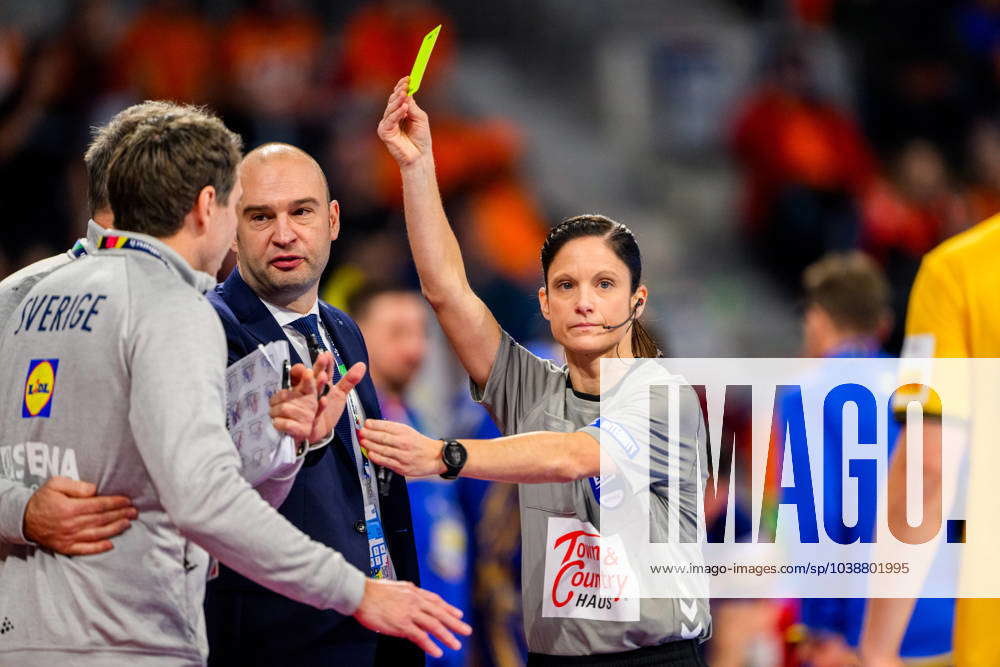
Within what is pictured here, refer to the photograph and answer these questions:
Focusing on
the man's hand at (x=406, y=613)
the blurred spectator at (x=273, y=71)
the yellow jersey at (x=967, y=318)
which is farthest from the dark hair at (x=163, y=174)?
the blurred spectator at (x=273, y=71)

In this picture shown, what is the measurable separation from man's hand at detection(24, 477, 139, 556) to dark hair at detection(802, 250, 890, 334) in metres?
3.41

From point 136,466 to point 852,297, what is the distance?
11.1ft

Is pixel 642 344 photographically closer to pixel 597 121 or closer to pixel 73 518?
pixel 73 518

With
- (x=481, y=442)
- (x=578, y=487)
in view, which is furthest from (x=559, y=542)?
(x=481, y=442)

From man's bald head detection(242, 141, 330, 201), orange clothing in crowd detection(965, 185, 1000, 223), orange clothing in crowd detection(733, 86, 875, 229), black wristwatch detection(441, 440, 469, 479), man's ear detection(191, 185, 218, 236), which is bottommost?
black wristwatch detection(441, 440, 469, 479)

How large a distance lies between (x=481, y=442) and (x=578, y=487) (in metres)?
0.39

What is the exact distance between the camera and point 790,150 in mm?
9078

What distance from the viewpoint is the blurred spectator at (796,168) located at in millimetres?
8805

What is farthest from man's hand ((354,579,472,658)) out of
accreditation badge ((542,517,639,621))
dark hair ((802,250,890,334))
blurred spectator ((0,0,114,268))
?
blurred spectator ((0,0,114,268))

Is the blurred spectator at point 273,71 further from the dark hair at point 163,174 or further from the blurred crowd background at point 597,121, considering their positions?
the dark hair at point 163,174

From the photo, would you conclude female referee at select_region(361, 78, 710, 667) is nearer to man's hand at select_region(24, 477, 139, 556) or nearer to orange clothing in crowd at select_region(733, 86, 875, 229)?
man's hand at select_region(24, 477, 139, 556)

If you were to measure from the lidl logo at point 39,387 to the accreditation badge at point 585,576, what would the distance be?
1.21 m

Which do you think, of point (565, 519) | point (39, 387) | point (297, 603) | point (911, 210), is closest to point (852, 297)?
point (565, 519)

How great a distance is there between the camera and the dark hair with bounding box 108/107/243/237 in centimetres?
256
